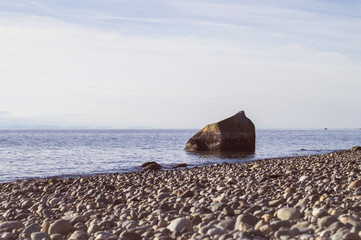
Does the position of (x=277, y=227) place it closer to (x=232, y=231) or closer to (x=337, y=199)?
(x=232, y=231)

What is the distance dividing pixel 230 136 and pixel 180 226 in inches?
1026

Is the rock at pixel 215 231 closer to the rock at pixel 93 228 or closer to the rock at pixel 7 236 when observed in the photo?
the rock at pixel 93 228

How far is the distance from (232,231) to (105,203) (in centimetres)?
446

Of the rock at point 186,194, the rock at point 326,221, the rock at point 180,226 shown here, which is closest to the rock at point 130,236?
the rock at point 180,226

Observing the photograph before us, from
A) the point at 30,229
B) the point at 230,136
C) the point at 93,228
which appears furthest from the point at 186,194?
the point at 230,136

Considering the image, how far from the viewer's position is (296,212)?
5.68 metres

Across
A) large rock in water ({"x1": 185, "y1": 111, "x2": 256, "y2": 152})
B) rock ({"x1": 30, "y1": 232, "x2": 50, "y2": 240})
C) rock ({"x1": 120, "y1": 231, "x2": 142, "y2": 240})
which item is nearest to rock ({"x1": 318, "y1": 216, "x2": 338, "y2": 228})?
rock ({"x1": 120, "y1": 231, "x2": 142, "y2": 240})

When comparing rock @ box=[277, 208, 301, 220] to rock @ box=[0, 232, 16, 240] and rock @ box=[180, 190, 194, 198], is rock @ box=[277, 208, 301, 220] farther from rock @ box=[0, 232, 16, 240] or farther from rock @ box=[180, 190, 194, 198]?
rock @ box=[0, 232, 16, 240]

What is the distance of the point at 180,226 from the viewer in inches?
214

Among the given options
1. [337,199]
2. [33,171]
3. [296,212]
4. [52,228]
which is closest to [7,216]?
[52,228]

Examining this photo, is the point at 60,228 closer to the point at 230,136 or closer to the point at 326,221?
the point at 326,221

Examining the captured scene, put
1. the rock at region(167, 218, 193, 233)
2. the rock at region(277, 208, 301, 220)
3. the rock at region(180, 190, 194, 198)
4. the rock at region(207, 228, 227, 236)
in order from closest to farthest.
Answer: the rock at region(207, 228, 227, 236)
the rock at region(167, 218, 193, 233)
the rock at region(277, 208, 301, 220)
the rock at region(180, 190, 194, 198)

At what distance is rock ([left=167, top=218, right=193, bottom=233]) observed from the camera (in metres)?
5.41

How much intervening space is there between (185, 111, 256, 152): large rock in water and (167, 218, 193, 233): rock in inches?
1008
